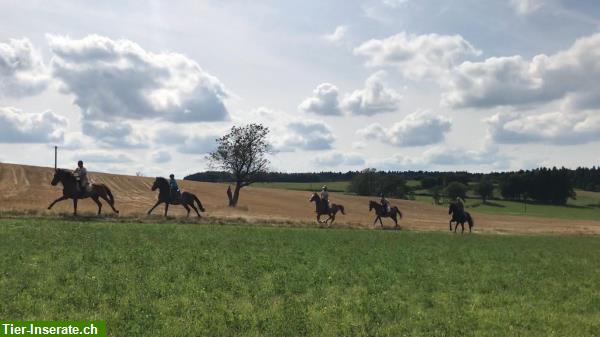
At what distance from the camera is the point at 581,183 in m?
190

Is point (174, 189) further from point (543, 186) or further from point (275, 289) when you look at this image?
point (543, 186)

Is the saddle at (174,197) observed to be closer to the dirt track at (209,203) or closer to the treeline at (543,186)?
the dirt track at (209,203)

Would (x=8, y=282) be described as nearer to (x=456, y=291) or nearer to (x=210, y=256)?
(x=210, y=256)

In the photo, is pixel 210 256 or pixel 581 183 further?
pixel 581 183

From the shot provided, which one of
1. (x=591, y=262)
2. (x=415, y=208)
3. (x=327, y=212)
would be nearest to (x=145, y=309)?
(x=591, y=262)

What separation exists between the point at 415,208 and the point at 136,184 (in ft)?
161

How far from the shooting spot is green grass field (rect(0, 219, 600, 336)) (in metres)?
9.77

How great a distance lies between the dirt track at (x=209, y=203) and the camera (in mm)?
41812

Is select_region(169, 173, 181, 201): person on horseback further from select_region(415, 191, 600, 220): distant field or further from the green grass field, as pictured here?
select_region(415, 191, 600, 220): distant field

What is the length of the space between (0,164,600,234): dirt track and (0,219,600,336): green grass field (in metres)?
17.4

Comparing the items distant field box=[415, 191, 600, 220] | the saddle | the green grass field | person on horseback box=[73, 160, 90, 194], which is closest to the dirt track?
the saddle

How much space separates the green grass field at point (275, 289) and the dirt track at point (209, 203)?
17.4 metres

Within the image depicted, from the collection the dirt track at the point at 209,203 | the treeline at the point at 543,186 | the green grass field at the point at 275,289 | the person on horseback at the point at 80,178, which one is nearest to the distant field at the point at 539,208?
the treeline at the point at 543,186

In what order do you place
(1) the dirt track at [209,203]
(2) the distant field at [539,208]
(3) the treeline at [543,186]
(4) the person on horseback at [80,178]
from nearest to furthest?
1. (4) the person on horseback at [80,178]
2. (1) the dirt track at [209,203]
3. (2) the distant field at [539,208]
4. (3) the treeline at [543,186]
